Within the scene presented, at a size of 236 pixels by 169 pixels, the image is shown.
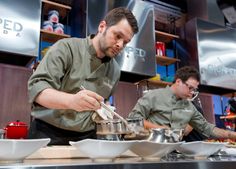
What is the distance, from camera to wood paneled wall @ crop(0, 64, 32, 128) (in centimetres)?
223

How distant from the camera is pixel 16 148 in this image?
66 cm

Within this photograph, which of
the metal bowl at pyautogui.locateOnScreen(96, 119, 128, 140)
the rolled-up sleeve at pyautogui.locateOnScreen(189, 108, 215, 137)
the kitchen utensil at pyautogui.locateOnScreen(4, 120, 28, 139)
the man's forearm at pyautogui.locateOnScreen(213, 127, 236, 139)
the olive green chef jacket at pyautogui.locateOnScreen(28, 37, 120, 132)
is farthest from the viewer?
the rolled-up sleeve at pyautogui.locateOnScreen(189, 108, 215, 137)

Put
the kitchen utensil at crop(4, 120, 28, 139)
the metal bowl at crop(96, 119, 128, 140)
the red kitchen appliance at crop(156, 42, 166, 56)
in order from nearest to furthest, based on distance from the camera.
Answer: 1. the metal bowl at crop(96, 119, 128, 140)
2. the kitchen utensil at crop(4, 120, 28, 139)
3. the red kitchen appliance at crop(156, 42, 166, 56)

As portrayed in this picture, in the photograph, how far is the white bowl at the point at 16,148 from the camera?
2.10 feet

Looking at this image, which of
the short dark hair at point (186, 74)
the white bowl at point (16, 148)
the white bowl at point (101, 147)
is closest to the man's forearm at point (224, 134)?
the short dark hair at point (186, 74)

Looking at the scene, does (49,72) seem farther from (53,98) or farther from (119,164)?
(119,164)

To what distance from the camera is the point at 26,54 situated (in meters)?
2.41

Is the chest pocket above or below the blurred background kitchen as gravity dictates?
below

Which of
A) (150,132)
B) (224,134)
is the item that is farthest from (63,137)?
(224,134)

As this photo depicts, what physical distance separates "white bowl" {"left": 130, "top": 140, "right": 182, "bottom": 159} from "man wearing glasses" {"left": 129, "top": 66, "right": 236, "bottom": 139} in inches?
56.8

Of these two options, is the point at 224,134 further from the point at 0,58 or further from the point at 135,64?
the point at 0,58

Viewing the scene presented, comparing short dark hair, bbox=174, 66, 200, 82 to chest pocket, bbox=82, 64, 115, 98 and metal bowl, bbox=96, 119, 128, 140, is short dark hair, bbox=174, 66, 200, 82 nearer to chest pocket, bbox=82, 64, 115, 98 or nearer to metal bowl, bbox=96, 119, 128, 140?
chest pocket, bbox=82, 64, 115, 98

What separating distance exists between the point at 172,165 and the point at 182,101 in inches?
76.9

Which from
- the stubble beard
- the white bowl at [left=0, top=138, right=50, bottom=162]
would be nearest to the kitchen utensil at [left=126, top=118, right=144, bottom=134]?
the white bowl at [left=0, top=138, right=50, bottom=162]
